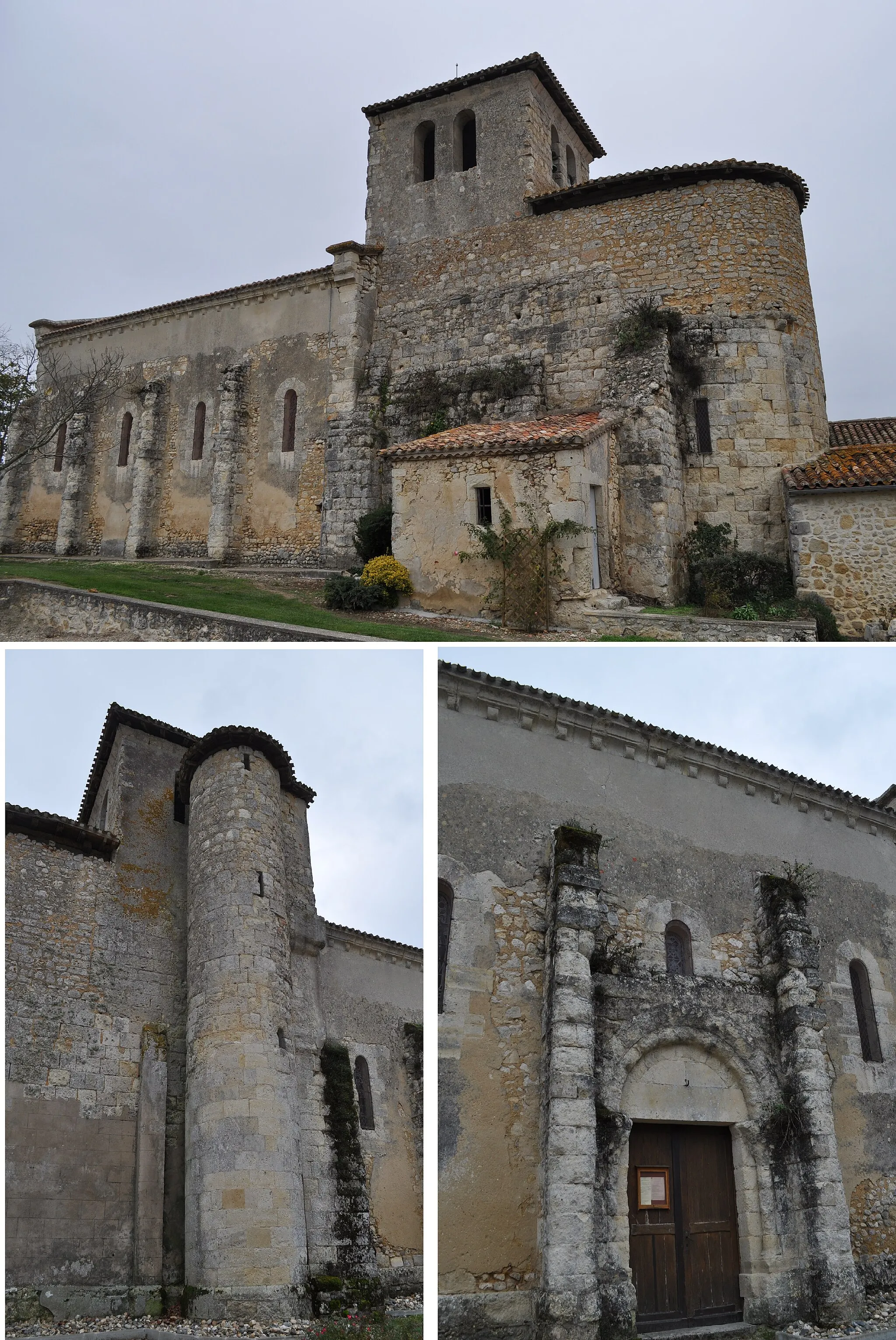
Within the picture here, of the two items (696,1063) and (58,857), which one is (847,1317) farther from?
(58,857)

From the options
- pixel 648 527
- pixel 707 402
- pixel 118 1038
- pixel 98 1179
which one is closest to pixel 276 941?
pixel 118 1038

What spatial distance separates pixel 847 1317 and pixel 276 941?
8.02 m

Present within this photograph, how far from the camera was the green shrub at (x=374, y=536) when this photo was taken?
22.4 metres

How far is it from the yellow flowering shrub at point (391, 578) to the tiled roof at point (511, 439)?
6.88 ft

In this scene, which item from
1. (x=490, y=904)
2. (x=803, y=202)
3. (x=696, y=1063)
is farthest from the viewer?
(x=803, y=202)

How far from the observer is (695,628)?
18.3 metres

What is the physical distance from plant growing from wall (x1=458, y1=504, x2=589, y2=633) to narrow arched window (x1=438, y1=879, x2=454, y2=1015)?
8101 mm

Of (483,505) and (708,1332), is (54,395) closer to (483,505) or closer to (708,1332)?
(483,505)

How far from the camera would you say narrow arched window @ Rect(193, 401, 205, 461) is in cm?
2744

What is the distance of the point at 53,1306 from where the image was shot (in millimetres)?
12141

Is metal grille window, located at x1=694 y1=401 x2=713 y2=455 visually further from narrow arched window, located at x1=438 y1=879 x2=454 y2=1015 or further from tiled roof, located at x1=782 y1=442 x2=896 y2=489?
narrow arched window, located at x1=438 y1=879 x2=454 y2=1015

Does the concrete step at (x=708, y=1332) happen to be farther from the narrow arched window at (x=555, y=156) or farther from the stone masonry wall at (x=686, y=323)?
the narrow arched window at (x=555, y=156)

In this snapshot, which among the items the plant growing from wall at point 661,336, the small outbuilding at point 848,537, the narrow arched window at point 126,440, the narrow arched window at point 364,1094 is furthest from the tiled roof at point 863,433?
the narrow arched window at point 126,440

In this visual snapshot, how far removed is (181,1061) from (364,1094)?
15.4 feet
